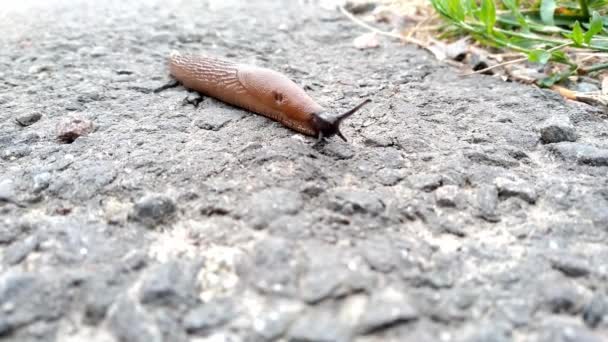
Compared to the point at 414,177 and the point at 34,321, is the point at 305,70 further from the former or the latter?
the point at 34,321

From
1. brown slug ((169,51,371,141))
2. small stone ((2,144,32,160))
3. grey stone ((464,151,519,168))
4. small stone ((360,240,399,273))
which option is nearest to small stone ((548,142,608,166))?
grey stone ((464,151,519,168))

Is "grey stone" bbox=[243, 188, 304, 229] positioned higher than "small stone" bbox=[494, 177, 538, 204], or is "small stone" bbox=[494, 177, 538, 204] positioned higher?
"grey stone" bbox=[243, 188, 304, 229]

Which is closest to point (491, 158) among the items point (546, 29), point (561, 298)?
point (561, 298)

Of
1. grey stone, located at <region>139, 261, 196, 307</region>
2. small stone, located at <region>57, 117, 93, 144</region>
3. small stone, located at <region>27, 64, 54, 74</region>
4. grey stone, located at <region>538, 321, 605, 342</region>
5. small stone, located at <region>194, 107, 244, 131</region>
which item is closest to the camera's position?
grey stone, located at <region>538, 321, 605, 342</region>

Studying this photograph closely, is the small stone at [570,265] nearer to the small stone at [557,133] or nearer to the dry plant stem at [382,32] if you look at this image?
the small stone at [557,133]

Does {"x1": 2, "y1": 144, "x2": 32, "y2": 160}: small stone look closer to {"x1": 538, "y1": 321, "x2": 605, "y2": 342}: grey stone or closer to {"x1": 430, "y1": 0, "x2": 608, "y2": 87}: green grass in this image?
{"x1": 538, "y1": 321, "x2": 605, "y2": 342}: grey stone

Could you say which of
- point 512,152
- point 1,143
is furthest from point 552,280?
point 1,143

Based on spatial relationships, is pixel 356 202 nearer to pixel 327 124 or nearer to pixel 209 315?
pixel 327 124
